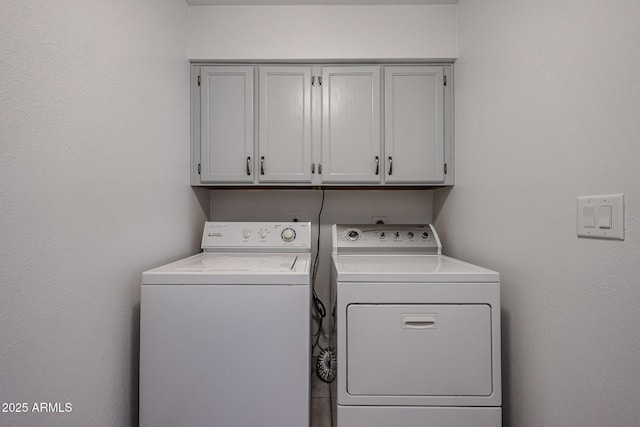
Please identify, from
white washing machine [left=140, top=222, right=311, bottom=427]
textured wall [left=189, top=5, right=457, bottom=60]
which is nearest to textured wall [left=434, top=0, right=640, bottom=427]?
textured wall [left=189, top=5, right=457, bottom=60]

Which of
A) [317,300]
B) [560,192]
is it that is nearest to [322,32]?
[560,192]

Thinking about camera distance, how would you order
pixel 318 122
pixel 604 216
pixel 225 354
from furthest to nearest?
pixel 318 122
pixel 225 354
pixel 604 216

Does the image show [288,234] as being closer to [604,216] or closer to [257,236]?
[257,236]

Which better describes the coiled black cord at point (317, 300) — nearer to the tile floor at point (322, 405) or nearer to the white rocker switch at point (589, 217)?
the tile floor at point (322, 405)

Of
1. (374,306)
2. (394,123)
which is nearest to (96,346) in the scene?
(374,306)

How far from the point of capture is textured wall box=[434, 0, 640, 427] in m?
0.75

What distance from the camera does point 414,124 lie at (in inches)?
69.2

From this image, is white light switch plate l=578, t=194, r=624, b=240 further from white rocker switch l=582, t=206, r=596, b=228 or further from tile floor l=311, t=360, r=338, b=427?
tile floor l=311, t=360, r=338, b=427

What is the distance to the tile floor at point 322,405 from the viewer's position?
1460 mm

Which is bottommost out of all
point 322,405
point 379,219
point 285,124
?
point 322,405

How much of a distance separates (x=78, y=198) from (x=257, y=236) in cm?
97

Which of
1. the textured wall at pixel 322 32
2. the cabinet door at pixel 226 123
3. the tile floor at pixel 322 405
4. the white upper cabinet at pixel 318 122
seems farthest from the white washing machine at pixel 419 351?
the textured wall at pixel 322 32

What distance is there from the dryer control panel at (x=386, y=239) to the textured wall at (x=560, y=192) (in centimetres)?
39

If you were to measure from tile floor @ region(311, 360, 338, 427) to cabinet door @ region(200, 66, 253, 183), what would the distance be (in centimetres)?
135
